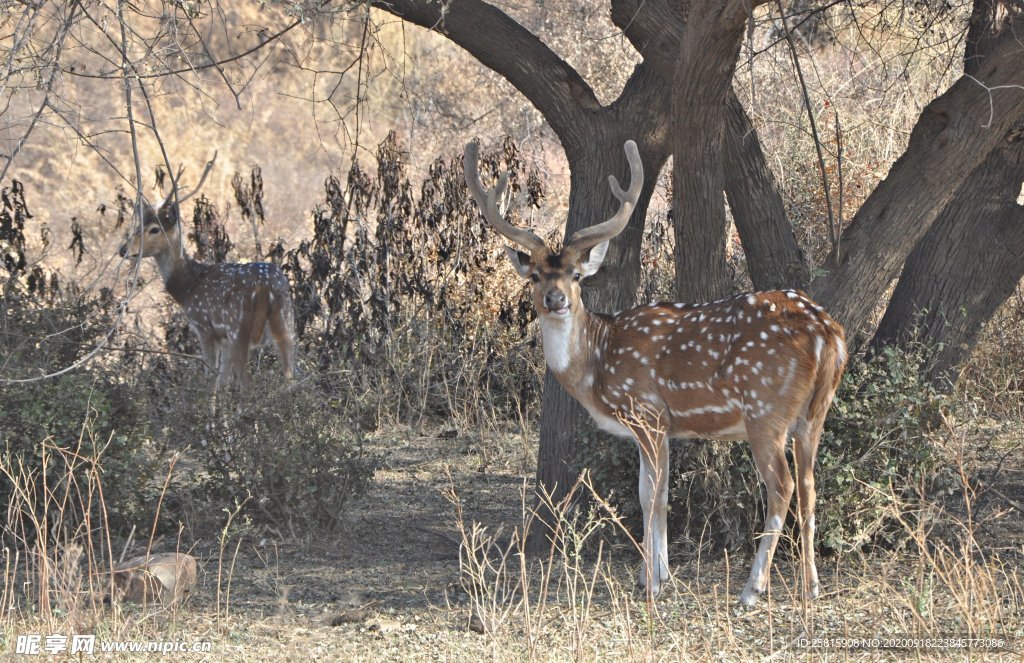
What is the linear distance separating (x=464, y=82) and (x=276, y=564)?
40.6 ft

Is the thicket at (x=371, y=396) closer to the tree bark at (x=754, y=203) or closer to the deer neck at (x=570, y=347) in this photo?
the deer neck at (x=570, y=347)

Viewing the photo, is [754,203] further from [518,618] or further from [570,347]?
[518,618]

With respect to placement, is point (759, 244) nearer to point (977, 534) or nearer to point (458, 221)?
point (977, 534)

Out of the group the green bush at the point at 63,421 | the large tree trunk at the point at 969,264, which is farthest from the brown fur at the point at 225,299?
the large tree trunk at the point at 969,264

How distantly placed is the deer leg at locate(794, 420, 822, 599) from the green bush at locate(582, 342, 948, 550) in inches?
14.6

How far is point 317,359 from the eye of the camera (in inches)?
421

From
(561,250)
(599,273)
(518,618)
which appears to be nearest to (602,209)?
(599,273)

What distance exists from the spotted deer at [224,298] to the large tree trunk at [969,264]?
Result: 507cm

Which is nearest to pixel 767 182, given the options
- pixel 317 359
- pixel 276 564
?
pixel 276 564

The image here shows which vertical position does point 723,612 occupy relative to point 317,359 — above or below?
below

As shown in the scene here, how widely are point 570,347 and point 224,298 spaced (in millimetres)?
5016

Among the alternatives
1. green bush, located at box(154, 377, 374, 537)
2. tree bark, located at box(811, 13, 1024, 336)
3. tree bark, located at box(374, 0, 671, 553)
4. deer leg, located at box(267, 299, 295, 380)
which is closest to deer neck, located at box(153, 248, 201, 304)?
deer leg, located at box(267, 299, 295, 380)

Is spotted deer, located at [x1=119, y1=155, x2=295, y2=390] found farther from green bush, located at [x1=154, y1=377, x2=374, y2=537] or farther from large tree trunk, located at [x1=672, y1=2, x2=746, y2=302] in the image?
large tree trunk, located at [x1=672, y1=2, x2=746, y2=302]

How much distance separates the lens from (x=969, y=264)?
756cm
